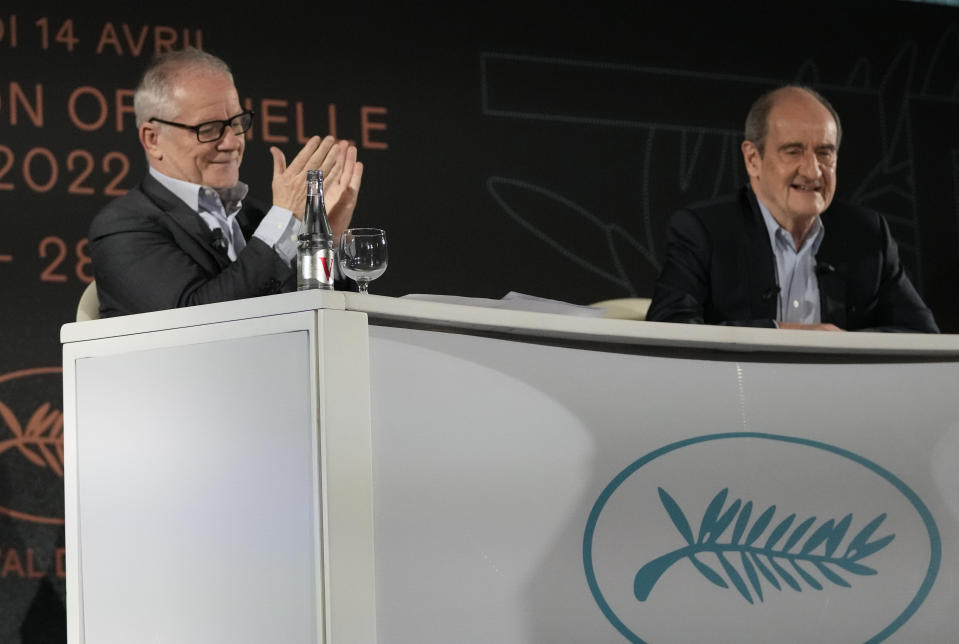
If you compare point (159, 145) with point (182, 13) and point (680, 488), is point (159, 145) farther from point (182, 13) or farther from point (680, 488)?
point (680, 488)

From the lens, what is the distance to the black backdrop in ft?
12.8

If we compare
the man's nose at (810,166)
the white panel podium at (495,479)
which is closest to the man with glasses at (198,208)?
the white panel podium at (495,479)

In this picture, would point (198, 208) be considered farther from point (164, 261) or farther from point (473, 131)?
point (473, 131)

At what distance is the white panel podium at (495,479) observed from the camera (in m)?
1.87

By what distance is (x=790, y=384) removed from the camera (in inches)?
90.1

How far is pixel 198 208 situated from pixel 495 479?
4.76ft

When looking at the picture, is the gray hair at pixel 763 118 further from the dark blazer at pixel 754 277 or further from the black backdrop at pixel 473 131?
the black backdrop at pixel 473 131

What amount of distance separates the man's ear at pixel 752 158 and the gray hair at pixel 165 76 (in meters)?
1.42

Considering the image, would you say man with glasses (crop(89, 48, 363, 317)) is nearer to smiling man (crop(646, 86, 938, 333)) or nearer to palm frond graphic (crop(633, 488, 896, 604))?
smiling man (crop(646, 86, 938, 333))

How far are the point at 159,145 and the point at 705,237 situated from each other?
137 centimetres

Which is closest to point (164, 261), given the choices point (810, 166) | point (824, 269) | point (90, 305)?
point (90, 305)

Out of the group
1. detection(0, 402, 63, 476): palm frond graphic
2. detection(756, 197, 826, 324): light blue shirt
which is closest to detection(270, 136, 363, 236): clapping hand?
detection(756, 197, 826, 324): light blue shirt

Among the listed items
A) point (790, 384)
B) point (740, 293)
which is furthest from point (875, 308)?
point (790, 384)

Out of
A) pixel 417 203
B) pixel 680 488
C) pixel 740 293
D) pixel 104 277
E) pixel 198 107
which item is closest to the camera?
pixel 680 488
